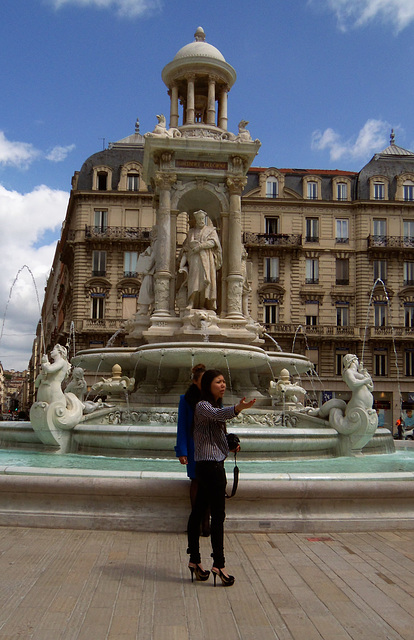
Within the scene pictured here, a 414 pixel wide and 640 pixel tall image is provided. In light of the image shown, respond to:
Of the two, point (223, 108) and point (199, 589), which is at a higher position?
point (223, 108)

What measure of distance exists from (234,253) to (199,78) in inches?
215

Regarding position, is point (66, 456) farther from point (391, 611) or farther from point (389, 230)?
point (389, 230)

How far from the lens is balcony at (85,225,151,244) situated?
4628cm

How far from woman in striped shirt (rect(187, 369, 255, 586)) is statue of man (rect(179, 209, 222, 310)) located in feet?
28.3

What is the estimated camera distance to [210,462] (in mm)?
4820

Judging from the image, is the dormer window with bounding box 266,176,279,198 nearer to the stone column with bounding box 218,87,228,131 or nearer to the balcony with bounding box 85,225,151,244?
the balcony with bounding box 85,225,151,244

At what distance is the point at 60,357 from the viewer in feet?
34.3

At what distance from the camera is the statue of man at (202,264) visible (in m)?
13.5

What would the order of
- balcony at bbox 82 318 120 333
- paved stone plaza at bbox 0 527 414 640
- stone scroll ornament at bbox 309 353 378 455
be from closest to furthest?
paved stone plaza at bbox 0 527 414 640 → stone scroll ornament at bbox 309 353 378 455 → balcony at bbox 82 318 120 333

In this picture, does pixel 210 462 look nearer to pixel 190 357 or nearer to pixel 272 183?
pixel 190 357

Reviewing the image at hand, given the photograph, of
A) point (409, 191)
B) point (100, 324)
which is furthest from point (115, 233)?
point (409, 191)

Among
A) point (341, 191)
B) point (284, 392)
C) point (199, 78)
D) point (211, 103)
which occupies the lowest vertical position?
point (284, 392)

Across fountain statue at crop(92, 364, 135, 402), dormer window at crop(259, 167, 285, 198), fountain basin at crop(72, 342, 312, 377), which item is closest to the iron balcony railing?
dormer window at crop(259, 167, 285, 198)

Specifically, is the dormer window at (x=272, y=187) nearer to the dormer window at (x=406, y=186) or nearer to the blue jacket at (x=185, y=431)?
the dormer window at (x=406, y=186)
